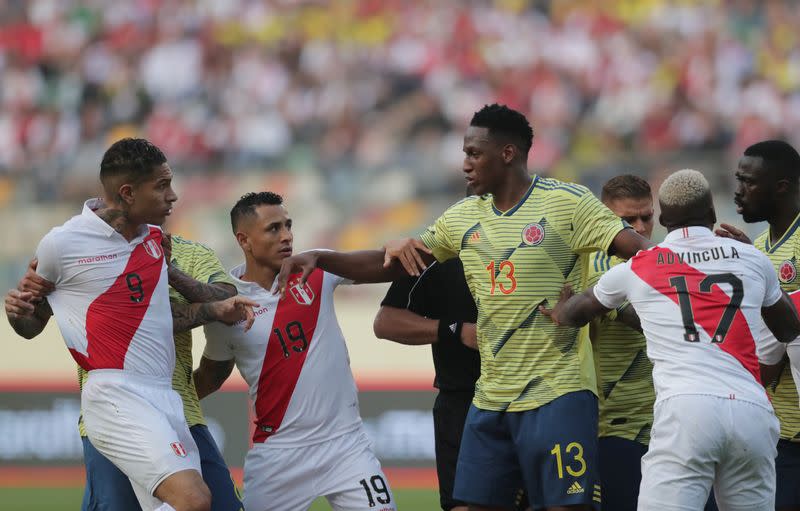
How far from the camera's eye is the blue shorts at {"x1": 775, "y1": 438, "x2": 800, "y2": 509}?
604 centimetres

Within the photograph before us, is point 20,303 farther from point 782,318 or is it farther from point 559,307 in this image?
point 782,318

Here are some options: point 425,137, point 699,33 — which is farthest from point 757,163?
point 699,33

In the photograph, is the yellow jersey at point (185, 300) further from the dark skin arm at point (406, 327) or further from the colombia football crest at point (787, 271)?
the colombia football crest at point (787, 271)

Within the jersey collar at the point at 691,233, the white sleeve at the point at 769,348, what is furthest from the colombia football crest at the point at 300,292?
the white sleeve at the point at 769,348

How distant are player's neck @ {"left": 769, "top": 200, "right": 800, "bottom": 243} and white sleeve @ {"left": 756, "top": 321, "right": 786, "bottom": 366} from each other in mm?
528

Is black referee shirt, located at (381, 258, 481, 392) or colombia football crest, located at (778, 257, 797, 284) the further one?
black referee shirt, located at (381, 258, 481, 392)

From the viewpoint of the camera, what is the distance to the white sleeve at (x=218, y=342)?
655cm

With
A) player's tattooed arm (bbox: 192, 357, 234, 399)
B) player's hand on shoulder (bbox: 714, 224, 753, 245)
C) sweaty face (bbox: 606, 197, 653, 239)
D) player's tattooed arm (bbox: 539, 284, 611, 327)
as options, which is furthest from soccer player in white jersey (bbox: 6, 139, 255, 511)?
player's hand on shoulder (bbox: 714, 224, 753, 245)

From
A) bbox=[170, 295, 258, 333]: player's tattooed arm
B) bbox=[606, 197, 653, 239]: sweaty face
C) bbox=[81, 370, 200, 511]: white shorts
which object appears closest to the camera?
bbox=[81, 370, 200, 511]: white shorts

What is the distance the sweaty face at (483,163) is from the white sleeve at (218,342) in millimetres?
1699

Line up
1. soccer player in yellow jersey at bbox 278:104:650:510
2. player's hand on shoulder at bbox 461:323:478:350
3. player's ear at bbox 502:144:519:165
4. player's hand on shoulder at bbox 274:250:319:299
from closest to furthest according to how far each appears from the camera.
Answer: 1. soccer player in yellow jersey at bbox 278:104:650:510
2. player's ear at bbox 502:144:519:165
3. player's hand on shoulder at bbox 274:250:319:299
4. player's hand on shoulder at bbox 461:323:478:350

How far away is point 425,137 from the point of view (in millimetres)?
15773

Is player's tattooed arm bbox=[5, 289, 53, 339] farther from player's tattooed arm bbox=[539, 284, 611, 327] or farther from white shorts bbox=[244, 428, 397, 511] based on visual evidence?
player's tattooed arm bbox=[539, 284, 611, 327]

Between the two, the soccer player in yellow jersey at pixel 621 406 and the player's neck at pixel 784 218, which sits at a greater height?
the player's neck at pixel 784 218
